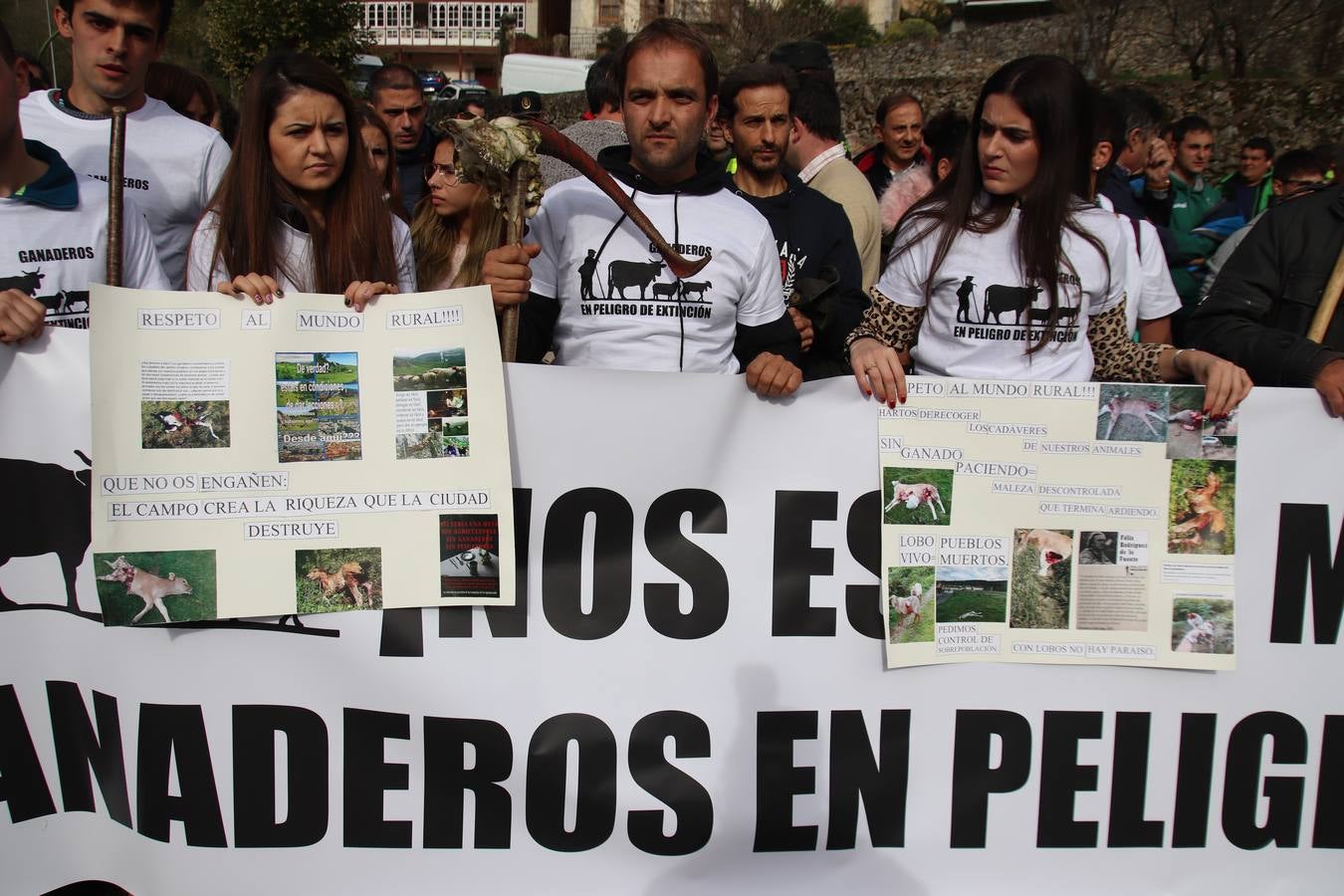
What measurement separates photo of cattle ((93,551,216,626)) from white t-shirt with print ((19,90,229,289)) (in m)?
1.11

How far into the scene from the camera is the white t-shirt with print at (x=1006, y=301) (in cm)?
284

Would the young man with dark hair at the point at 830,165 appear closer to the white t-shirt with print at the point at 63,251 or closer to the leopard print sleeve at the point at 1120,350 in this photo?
the leopard print sleeve at the point at 1120,350

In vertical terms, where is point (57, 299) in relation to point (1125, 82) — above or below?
below

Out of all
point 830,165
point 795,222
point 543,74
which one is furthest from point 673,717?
point 543,74

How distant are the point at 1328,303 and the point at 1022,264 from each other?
0.91 m

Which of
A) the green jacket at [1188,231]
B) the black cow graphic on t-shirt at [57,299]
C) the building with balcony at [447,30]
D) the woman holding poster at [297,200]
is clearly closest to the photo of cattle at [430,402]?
the woman holding poster at [297,200]

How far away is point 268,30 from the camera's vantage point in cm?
3222

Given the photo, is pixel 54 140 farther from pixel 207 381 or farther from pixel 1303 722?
pixel 1303 722

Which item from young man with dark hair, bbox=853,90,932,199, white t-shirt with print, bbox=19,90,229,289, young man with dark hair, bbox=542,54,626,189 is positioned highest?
young man with dark hair, bbox=853,90,932,199

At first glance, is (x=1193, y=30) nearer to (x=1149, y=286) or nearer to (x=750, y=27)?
(x=750, y=27)

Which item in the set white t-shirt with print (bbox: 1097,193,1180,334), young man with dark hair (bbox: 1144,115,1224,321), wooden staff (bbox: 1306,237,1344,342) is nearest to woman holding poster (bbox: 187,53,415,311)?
wooden staff (bbox: 1306,237,1344,342)

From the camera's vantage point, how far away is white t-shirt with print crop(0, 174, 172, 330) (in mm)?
2611

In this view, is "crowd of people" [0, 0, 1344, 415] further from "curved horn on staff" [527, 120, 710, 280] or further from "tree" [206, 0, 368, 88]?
"tree" [206, 0, 368, 88]

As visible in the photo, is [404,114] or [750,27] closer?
[404,114]
